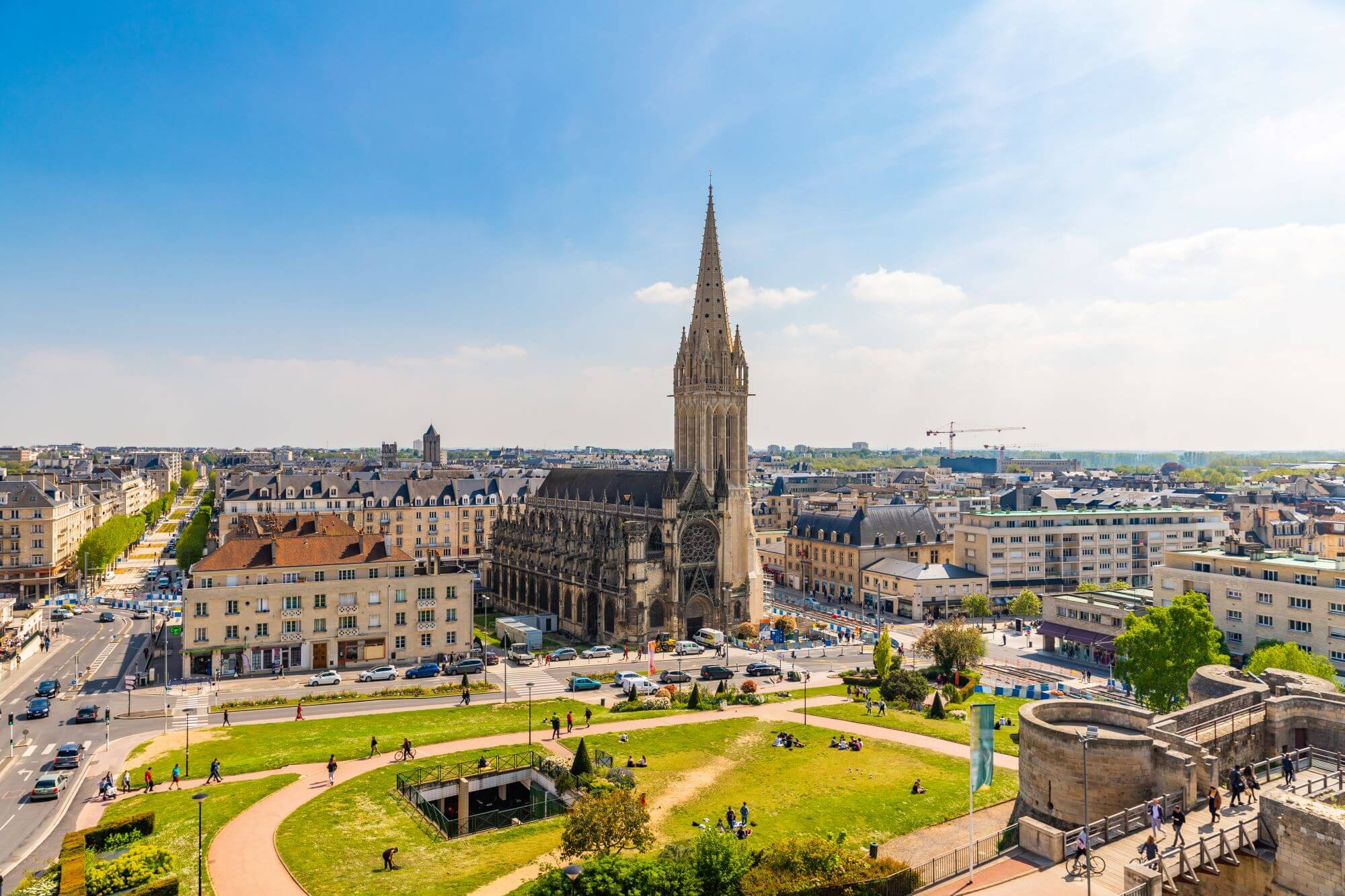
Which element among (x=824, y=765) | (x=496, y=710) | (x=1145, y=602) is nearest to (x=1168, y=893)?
(x=824, y=765)

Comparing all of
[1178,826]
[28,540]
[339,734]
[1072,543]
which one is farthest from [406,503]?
[1178,826]

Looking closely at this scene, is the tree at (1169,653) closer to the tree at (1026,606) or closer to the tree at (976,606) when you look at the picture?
the tree at (1026,606)

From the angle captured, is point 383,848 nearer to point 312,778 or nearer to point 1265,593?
point 312,778

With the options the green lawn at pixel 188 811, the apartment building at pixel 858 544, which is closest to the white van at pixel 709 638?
the apartment building at pixel 858 544

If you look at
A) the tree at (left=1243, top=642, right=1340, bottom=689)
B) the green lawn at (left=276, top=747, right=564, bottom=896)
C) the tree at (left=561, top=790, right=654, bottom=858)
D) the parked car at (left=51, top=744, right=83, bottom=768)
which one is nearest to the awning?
the tree at (left=1243, top=642, right=1340, bottom=689)

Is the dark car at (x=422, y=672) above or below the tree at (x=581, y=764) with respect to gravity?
below

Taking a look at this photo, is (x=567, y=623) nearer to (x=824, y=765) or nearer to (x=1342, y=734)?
(x=824, y=765)
